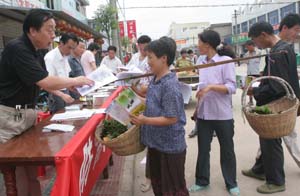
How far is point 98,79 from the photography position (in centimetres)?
333

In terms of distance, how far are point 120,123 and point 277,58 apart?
1.63 m

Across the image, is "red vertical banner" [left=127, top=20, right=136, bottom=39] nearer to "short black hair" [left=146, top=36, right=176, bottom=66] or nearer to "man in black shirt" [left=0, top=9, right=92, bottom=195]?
"man in black shirt" [left=0, top=9, right=92, bottom=195]

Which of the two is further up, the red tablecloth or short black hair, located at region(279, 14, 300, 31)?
short black hair, located at region(279, 14, 300, 31)

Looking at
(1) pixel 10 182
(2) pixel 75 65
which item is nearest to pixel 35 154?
(1) pixel 10 182

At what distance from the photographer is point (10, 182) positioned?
2393 millimetres

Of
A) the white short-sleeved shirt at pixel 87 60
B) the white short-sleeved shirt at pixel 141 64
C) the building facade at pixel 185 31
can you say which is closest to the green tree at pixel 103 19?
the white short-sleeved shirt at pixel 87 60

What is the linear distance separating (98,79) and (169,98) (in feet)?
3.51

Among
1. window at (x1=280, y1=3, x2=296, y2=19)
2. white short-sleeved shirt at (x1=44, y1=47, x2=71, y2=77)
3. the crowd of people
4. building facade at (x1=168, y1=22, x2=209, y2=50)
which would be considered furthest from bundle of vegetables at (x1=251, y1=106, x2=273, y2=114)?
building facade at (x1=168, y1=22, x2=209, y2=50)

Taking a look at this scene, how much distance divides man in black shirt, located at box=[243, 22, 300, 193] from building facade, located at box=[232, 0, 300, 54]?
28.2 meters

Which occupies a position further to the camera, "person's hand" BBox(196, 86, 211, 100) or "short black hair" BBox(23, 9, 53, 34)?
"person's hand" BBox(196, 86, 211, 100)

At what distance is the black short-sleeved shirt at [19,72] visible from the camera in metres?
2.53

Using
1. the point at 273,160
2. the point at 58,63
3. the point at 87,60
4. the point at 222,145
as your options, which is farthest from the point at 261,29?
the point at 87,60

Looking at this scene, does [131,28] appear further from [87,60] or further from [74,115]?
[74,115]

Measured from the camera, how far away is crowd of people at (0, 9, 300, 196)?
255 cm
